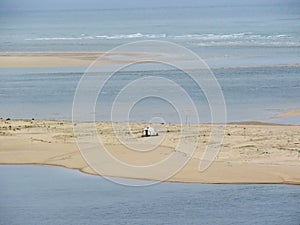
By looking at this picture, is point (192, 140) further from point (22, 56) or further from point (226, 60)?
point (22, 56)

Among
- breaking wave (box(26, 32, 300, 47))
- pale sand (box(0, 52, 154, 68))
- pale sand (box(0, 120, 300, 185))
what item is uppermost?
breaking wave (box(26, 32, 300, 47))

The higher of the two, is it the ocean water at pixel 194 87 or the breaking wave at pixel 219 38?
the breaking wave at pixel 219 38

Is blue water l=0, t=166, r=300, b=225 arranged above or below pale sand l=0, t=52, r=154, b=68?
below

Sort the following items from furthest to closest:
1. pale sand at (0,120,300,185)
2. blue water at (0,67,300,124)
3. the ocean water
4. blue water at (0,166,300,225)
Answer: the ocean water → blue water at (0,67,300,124) → pale sand at (0,120,300,185) → blue water at (0,166,300,225)

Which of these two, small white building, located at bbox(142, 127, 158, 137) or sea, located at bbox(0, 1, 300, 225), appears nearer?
sea, located at bbox(0, 1, 300, 225)

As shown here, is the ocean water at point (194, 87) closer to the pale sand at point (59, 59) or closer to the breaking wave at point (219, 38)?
the breaking wave at point (219, 38)

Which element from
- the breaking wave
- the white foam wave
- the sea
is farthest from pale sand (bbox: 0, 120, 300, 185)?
the white foam wave

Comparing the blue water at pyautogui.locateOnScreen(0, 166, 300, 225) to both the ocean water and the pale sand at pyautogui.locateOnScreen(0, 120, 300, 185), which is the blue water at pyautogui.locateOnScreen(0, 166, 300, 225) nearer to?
the pale sand at pyautogui.locateOnScreen(0, 120, 300, 185)

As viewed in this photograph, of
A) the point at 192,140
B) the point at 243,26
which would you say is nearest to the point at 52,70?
the point at 192,140

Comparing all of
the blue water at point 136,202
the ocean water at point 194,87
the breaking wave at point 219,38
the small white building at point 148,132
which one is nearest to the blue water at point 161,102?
the ocean water at point 194,87
